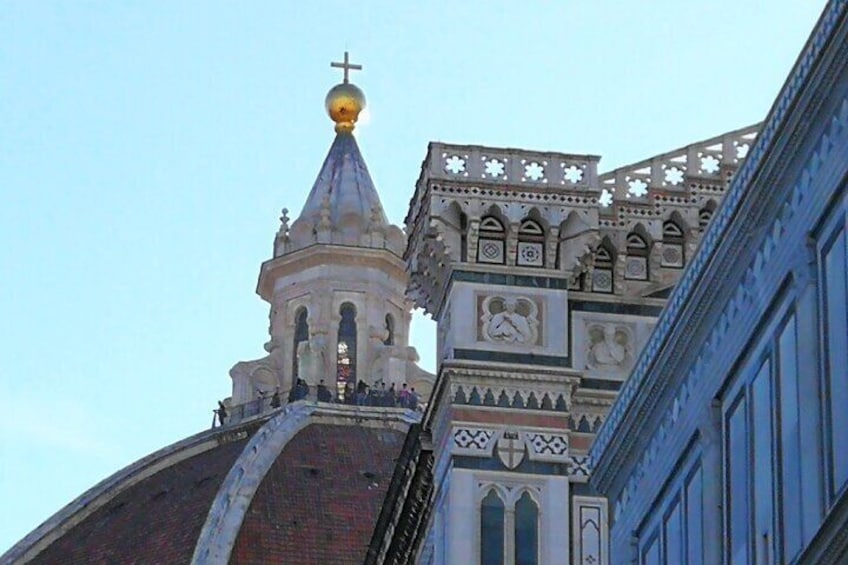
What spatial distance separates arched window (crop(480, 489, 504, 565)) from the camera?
27938 millimetres

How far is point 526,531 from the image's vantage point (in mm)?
28141

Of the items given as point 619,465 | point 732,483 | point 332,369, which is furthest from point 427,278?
point 332,369

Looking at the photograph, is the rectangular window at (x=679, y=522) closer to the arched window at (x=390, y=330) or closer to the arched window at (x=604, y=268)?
the arched window at (x=604, y=268)

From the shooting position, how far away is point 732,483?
18562 millimetres

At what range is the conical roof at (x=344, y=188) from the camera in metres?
84.8

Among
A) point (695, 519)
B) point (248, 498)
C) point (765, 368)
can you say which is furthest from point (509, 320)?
point (248, 498)

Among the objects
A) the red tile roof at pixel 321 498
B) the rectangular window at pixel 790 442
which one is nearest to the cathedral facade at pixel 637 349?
the rectangular window at pixel 790 442

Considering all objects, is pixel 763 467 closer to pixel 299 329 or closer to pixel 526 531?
pixel 526 531

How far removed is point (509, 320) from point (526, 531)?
180 cm

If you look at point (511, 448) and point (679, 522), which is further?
point (511, 448)

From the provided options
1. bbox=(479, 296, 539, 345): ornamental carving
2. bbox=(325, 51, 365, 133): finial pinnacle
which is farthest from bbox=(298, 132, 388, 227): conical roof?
bbox=(479, 296, 539, 345): ornamental carving

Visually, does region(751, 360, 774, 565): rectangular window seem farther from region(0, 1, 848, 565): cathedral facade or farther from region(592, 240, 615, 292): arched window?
region(592, 240, 615, 292): arched window

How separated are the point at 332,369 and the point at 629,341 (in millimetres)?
53014

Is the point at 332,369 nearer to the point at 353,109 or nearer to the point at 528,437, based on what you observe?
the point at 353,109
